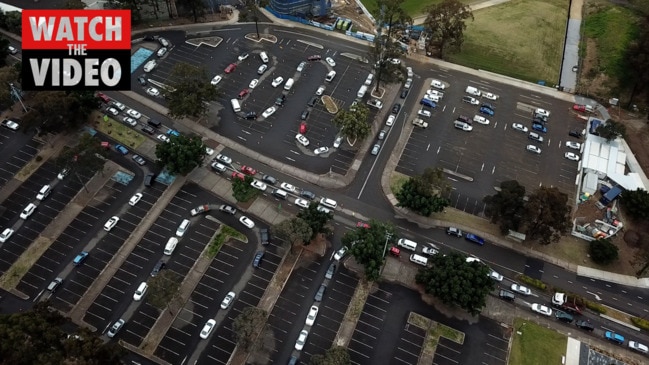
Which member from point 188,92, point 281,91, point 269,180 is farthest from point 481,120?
point 188,92

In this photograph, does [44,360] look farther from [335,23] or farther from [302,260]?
[335,23]

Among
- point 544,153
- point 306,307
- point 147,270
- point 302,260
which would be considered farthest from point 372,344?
point 544,153

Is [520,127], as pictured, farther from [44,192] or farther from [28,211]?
[28,211]

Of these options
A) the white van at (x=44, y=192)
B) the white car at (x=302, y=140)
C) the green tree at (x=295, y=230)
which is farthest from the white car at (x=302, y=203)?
the white van at (x=44, y=192)

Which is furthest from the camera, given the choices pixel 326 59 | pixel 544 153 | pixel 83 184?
pixel 326 59

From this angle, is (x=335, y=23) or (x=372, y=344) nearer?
(x=372, y=344)

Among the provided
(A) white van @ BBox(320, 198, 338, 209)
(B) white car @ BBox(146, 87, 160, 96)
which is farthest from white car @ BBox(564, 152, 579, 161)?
(B) white car @ BBox(146, 87, 160, 96)
